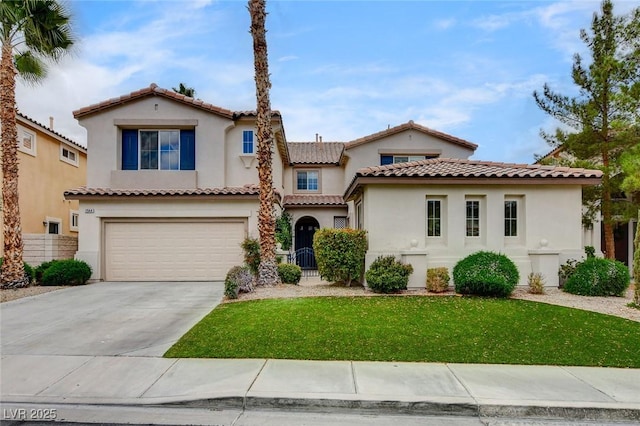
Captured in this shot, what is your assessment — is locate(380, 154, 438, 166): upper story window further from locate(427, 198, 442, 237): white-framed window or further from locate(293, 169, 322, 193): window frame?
locate(427, 198, 442, 237): white-framed window

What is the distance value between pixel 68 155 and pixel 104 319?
17.0 m

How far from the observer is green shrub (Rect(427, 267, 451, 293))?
11523 mm

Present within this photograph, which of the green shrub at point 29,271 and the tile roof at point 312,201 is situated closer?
the green shrub at point 29,271

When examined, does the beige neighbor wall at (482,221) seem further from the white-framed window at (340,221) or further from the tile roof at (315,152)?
the tile roof at (315,152)

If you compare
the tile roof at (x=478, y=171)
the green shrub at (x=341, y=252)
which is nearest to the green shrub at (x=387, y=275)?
the green shrub at (x=341, y=252)

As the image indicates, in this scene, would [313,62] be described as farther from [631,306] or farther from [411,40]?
[631,306]

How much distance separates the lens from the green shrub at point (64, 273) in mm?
14023

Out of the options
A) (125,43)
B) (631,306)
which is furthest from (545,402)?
(125,43)

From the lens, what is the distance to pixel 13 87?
13766 mm

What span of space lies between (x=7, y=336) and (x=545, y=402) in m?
9.39

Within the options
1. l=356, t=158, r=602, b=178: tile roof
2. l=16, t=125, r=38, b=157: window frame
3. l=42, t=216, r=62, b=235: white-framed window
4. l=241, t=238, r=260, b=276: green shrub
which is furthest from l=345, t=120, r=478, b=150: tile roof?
l=42, t=216, r=62, b=235: white-framed window

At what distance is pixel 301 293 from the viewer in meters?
11.3

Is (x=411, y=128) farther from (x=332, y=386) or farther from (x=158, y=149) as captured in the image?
(x=332, y=386)

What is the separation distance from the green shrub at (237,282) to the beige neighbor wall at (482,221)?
395 centimetres
